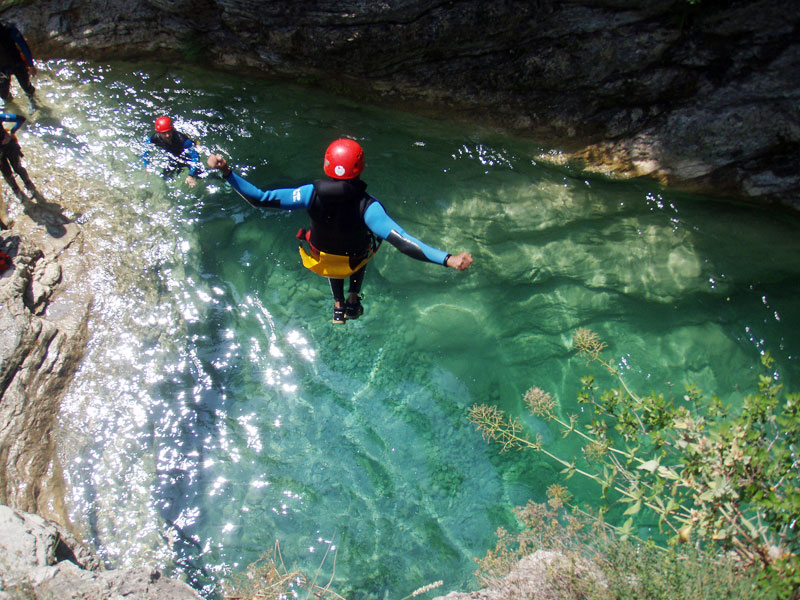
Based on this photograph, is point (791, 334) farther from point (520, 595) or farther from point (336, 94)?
point (336, 94)

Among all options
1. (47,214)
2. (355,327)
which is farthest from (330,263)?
(47,214)

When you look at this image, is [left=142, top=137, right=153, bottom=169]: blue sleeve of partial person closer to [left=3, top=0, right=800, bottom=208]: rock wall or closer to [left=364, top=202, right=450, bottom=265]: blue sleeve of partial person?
[left=3, top=0, right=800, bottom=208]: rock wall

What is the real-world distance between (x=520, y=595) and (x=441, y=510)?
127 centimetres

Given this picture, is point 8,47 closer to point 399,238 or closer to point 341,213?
point 341,213

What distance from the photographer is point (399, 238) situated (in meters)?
3.73

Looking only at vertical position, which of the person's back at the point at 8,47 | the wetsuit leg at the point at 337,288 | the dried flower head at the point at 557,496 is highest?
the person's back at the point at 8,47

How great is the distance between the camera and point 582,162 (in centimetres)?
646

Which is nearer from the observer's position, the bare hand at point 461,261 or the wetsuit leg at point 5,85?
the bare hand at point 461,261

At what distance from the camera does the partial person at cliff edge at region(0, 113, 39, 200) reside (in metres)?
5.70

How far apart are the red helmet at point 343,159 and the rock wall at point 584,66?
3255 millimetres

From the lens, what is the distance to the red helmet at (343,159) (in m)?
3.74

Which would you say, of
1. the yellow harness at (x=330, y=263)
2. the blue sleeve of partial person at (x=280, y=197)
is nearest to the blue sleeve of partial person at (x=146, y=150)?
the blue sleeve of partial person at (x=280, y=197)

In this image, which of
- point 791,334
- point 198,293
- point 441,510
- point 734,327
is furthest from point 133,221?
point 791,334

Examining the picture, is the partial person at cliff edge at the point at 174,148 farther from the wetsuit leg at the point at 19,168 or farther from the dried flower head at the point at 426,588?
the dried flower head at the point at 426,588
